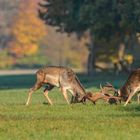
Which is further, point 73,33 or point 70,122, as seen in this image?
point 73,33

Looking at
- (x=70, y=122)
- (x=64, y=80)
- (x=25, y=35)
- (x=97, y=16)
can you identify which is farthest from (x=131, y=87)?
(x=25, y=35)

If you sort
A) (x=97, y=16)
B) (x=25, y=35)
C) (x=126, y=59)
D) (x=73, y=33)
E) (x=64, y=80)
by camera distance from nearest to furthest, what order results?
(x=64, y=80) → (x=97, y=16) → (x=126, y=59) → (x=73, y=33) → (x=25, y=35)

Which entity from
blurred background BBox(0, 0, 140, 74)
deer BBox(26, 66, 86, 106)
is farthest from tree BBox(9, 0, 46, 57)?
deer BBox(26, 66, 86, 106)

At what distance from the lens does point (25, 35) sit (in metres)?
127

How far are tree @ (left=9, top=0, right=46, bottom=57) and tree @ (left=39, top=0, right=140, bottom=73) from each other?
55791 millimetres

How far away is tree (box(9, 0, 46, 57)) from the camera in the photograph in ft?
417

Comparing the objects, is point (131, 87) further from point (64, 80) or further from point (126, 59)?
point (126, 59)

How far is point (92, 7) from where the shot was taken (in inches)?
2330

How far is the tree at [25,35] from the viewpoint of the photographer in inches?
5007

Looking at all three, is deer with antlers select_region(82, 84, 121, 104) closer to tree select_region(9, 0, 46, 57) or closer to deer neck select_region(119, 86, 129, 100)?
deer neck select_region(119, 86, 129, 100)

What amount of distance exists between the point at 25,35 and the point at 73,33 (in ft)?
84.8

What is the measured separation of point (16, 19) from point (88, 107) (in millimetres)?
110709

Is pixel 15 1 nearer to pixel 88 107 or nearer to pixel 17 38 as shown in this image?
pixel 17 38

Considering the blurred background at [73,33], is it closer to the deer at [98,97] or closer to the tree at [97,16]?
the tree at [97,16]
